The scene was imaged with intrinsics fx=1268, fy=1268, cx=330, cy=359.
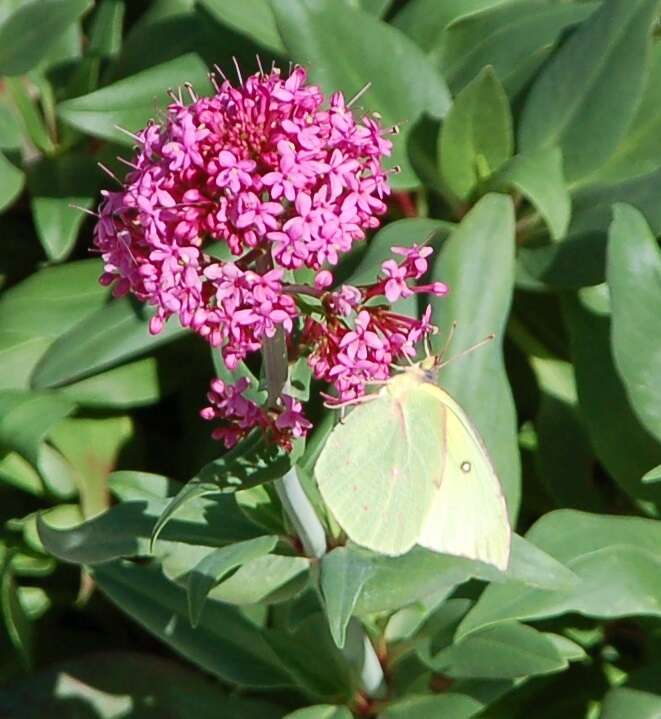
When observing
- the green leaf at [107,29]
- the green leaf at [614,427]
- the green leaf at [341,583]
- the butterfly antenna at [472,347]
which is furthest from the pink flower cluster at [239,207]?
the green leaf at [107,29]

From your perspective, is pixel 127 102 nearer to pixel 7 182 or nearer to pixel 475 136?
pixel 7 182

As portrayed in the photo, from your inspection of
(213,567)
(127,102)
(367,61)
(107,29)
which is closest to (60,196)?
(127,102)

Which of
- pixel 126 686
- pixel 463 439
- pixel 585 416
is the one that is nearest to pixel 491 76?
pixel 585 416

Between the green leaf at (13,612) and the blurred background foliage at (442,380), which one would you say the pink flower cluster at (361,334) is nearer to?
the blurred background foliage at (442,380)

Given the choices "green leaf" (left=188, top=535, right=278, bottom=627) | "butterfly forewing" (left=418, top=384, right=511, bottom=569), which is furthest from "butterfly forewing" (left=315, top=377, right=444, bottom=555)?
"green leaf" (left=188, top=535, right=278, bottom=627)

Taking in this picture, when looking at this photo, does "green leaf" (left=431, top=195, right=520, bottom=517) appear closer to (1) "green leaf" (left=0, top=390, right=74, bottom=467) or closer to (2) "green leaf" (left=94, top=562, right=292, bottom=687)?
(2) "green leaf" (left=94, top=562, right=292, bottom=687)

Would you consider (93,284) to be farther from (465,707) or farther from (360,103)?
(465,707)
